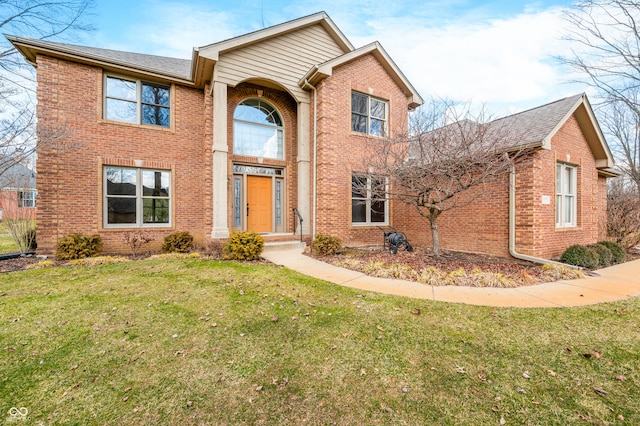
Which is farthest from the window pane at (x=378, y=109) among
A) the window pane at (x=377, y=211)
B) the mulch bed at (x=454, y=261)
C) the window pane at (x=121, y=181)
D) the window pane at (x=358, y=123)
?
the window pane at (x=121, y=181)

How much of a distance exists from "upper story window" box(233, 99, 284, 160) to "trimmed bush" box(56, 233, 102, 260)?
503cm

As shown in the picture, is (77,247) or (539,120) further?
(539,120)

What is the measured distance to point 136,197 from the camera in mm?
8875

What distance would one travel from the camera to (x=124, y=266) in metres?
6.65

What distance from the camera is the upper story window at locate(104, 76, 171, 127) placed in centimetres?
864

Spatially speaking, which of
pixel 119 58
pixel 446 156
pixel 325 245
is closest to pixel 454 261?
pixel 446 156

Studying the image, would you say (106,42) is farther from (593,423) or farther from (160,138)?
(593,423)

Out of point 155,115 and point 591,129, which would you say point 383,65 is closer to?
point 591,129

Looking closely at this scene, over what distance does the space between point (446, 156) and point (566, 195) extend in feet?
17.5

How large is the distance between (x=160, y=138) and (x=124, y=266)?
15.2ft

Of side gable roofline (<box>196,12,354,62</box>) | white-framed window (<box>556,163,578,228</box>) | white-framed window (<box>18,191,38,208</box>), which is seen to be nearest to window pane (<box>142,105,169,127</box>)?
side gable roofline (<box>196,12,354,62</box>)

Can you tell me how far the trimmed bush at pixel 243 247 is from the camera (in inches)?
289

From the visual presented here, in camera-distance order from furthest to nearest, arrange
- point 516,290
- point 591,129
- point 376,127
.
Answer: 1. point 376,127
2. point 591,129
3. point 516,290

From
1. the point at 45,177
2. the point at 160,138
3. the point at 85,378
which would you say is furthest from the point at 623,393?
the point at 45,177
